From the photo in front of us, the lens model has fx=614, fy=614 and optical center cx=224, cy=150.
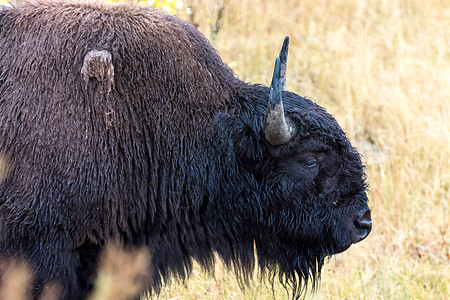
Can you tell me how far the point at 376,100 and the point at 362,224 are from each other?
3.93 meters

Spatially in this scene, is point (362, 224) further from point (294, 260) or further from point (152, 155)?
point (152, 155)

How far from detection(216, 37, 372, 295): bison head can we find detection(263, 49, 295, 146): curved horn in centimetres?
2

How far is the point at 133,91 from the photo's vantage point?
3359 mm

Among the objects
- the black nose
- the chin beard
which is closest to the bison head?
the black nose

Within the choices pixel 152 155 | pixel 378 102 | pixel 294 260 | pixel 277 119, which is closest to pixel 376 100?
pixel 378 102

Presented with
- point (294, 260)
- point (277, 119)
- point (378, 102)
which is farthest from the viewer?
point (378, 102)

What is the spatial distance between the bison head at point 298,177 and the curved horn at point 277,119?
0.02 meters

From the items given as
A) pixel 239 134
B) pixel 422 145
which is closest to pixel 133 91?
pixel 239 134

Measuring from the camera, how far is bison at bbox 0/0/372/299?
3150 millimetres

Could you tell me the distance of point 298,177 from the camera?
11.6ft

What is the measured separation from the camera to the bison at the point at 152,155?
124 inches

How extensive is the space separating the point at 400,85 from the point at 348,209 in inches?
167

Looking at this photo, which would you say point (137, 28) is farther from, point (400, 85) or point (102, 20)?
point (400, 85)

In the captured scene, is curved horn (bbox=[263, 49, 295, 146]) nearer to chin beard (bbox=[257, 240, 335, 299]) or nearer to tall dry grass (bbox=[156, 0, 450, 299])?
chin beard (bbox=[257, 240, 335, 299])
